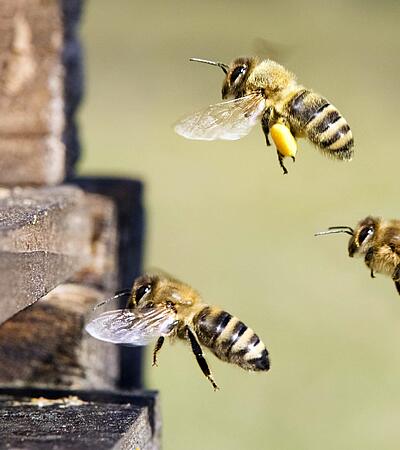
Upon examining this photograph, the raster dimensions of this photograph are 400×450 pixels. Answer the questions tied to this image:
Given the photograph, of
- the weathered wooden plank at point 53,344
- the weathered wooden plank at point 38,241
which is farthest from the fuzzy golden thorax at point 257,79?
the weathered wooden plank at point 53,344

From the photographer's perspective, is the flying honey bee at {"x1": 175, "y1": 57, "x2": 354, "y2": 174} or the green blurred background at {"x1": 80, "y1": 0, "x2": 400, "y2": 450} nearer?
the flying honey bee at {"x1": 175, "y1": 57, "x2": 354, "y2": 174}

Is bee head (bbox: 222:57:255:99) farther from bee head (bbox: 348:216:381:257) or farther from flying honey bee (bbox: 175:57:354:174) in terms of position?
bee head (bbox: 348:216:381:257)

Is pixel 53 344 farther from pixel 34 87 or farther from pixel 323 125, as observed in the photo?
pixel 323 125

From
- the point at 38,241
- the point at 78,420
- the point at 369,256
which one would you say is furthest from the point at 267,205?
the point at 78,420

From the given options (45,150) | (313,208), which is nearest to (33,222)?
(45,150)

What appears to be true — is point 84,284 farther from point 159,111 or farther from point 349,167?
point 159,111

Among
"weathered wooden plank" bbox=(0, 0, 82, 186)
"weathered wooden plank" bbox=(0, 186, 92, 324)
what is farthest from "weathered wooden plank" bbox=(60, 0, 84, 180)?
"weathered wooden plank" bbox=(0, 186, 92, 324)

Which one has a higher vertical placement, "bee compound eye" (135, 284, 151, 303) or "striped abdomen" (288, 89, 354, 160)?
"striped abdomen" (288, 89, 354, 160)
